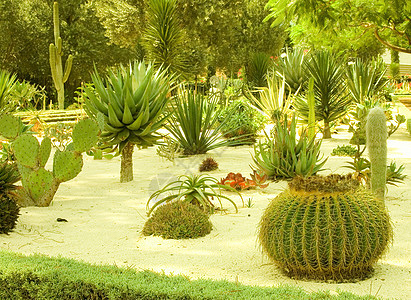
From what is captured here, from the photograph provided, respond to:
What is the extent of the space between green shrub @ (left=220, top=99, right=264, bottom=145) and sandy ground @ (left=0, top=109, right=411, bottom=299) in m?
3.81

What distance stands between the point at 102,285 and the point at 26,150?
3.78 meters

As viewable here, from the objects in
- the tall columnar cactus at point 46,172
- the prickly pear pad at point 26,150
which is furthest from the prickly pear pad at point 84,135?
the prickly pear pad at point 26,150

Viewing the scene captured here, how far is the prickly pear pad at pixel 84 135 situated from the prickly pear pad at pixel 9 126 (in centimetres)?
92

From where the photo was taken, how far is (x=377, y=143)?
528 cm

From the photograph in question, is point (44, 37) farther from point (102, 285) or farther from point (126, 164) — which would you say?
point (102, 285)

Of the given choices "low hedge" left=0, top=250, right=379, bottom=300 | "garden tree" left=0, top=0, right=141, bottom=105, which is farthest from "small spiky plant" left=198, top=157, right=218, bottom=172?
"garden tree" left=0, top=0, right=141, bottom=105

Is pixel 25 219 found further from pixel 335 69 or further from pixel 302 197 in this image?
pixel 335 69

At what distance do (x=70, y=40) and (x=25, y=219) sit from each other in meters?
22.3

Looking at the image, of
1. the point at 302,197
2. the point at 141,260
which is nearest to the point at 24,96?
the point at 141,260

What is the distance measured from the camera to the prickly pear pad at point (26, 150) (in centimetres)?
707

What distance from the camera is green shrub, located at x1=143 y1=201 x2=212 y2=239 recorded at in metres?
5.70

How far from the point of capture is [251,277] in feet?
14.7

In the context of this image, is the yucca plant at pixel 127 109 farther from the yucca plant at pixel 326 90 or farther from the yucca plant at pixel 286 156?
the yucca plant at pixel 326 90

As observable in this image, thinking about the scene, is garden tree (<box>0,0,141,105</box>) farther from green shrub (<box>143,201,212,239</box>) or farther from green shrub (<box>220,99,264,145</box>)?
green shrub (<box>143,201,212,239</box>)
